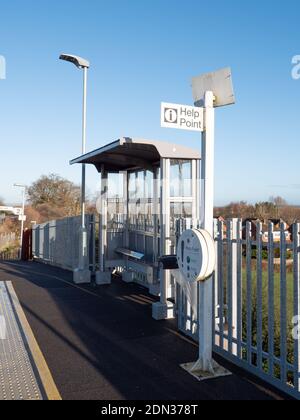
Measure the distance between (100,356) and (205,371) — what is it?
1267 mm

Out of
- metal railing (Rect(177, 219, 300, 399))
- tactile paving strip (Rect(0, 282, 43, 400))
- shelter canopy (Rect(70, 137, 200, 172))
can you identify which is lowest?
tactile paving strip (Rect(0, 282, 43, 400))

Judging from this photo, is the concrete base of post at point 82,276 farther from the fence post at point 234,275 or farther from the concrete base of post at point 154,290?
the fence post at point 234,275

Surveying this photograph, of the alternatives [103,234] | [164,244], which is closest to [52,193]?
[103,234]

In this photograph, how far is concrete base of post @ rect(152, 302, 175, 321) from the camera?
6.37 meters

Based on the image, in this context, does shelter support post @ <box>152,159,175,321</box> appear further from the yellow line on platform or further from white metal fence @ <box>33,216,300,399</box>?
the yellow line on platform

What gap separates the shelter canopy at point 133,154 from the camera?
676 cm

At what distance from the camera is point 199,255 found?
14.2 ft

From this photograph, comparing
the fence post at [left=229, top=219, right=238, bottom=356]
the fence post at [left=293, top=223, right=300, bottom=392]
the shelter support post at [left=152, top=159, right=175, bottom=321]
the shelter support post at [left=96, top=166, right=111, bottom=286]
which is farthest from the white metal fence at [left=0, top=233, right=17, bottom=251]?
the fence post at [left=293, top=223, right=300, bottom=392]

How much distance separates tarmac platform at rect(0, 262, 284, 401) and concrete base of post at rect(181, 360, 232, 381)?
8cm

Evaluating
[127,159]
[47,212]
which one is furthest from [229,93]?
[47,212]

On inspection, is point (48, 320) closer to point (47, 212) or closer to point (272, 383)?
point (272, 383)

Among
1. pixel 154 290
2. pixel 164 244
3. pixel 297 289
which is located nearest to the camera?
pixel 297 289

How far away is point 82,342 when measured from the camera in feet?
17.4

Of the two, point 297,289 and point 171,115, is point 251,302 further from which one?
point 171,115
